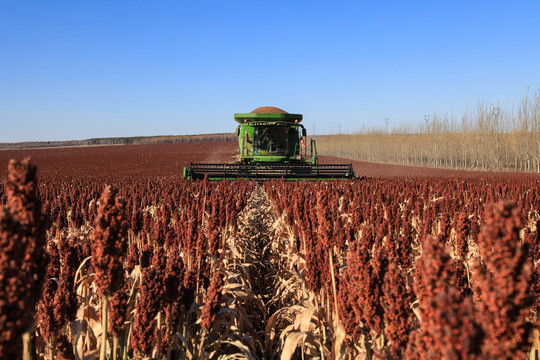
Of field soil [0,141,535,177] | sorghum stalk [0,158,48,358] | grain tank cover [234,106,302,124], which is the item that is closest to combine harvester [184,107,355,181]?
grain tank cover [234,106,302,124]

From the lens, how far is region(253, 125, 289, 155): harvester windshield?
16016mm

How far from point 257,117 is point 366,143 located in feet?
173

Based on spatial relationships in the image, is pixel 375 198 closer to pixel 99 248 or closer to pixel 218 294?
pixel 218 294

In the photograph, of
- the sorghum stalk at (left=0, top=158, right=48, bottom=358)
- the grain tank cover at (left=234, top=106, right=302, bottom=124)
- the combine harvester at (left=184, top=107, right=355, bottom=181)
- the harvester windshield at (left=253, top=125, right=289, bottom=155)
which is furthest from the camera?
the harvester windshield at (left=253, top=125, right=289, bottom=155)

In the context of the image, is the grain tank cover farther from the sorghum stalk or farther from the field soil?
the sorghum stalk

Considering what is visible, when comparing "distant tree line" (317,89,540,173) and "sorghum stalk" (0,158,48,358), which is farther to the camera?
"distant tree line" (317,89,540,173)

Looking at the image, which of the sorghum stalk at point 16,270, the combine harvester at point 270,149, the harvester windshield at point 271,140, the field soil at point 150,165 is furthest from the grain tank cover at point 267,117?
the sorghum stalk at point 16,270

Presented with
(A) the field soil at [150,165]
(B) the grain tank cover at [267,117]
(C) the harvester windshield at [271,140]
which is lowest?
(A) the field soil at [150,165]

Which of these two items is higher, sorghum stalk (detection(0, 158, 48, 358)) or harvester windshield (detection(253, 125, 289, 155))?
harvester windshield (detection(253, 125, 289, 155))

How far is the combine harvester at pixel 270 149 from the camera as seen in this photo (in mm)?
14773

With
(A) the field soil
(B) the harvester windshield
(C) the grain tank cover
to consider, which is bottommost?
(A) the field soil

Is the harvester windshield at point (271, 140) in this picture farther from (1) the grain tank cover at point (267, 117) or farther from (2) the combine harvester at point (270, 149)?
(1) the grain tank cover at point (267, 117)

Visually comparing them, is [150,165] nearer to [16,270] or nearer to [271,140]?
[271,140]

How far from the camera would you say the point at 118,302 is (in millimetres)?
1860
